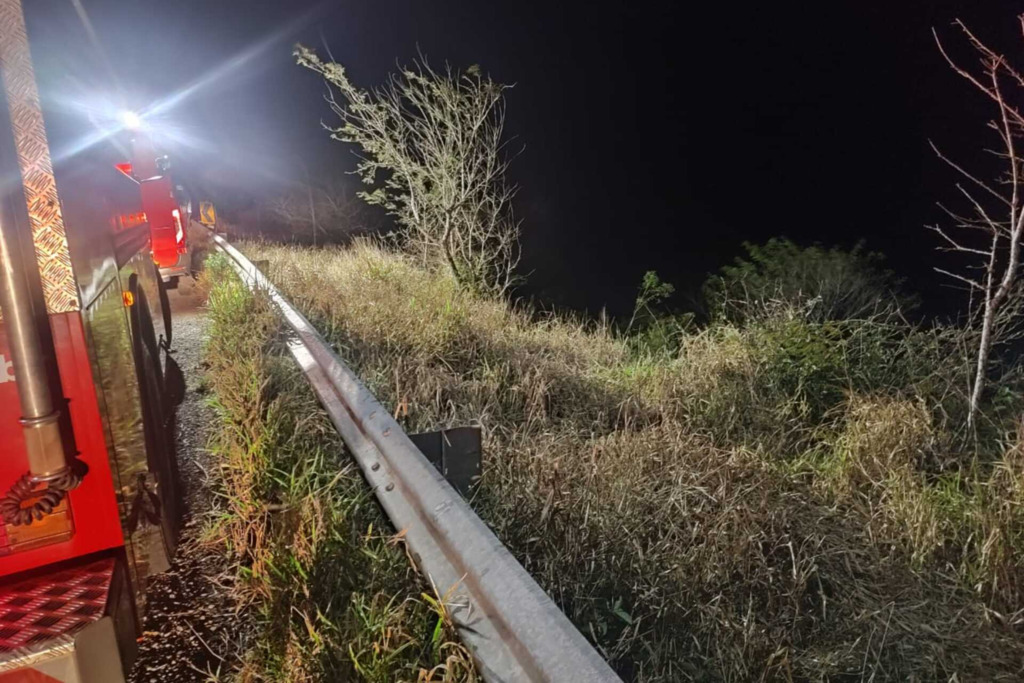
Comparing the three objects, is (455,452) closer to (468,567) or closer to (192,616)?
(468,567)

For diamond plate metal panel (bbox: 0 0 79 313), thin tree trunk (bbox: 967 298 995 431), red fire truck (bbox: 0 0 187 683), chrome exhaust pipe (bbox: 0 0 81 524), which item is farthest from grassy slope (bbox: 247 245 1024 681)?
diamond plate metal panel (bbox: 0 0 79 313)

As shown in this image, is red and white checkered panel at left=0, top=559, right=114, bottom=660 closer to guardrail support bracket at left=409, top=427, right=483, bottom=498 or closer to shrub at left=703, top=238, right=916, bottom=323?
guardrail support bracket at left=409, top=427, right=483, bottom=498

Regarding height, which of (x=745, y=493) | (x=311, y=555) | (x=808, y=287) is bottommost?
(x=808, y=287)

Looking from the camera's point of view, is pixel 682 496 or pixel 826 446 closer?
pixel 682 496

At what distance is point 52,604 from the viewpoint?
1.90 meters

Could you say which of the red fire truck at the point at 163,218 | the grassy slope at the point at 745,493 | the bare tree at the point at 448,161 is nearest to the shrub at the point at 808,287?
the grassy slope at the point at 745,493

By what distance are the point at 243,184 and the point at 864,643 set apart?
35.2 metres

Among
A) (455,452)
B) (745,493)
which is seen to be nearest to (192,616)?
(455,452)

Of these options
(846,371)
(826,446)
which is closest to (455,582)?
(826,446)

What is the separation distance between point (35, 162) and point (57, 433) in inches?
29.8

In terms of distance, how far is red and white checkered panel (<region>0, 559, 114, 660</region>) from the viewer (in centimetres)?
178

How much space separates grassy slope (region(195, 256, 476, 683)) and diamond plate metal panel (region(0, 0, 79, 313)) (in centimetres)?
121

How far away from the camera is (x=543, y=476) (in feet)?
10.3

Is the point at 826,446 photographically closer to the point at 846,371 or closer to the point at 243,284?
the point at 846,371
